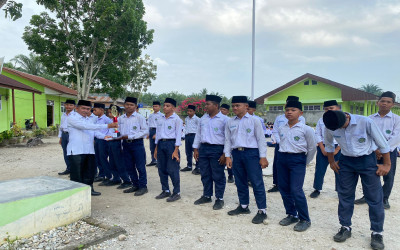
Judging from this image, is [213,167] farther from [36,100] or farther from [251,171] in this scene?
[36,100]

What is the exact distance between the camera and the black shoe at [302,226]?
12.0 ft

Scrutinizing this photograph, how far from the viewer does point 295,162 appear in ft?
12.3

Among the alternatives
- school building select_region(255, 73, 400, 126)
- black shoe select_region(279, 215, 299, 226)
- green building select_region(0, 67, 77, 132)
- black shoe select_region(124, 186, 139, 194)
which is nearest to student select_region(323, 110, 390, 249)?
black shoe select_region(279, 215, 299, 226)

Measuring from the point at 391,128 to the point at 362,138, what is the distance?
170 cm

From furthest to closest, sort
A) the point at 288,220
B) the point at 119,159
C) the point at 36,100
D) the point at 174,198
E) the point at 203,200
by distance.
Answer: the point at 36,100, the point at 119,159, the point at 174,198, the point at 203,200, the point at 288,220

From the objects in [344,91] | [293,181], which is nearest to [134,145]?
[293,181]

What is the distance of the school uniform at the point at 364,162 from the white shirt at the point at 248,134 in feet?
3.52

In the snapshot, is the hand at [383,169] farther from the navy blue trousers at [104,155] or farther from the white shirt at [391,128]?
the navy blue trousers at [104,155]

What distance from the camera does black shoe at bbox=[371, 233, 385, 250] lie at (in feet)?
10.3

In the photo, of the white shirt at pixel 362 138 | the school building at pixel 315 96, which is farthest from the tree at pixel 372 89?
the white shirt at pixel 362 138

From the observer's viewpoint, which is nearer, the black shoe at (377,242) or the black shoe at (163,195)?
the black shoe at (377,242)

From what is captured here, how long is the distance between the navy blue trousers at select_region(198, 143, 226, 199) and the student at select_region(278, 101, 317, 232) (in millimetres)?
1124

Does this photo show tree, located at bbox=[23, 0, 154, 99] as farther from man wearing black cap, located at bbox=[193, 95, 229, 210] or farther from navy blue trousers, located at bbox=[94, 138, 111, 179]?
man wearing black cap, located at bbox=[193, 95, 229, 210]

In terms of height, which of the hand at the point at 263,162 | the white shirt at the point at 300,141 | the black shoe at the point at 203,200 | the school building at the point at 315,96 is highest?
the school building at the point at 315,96
